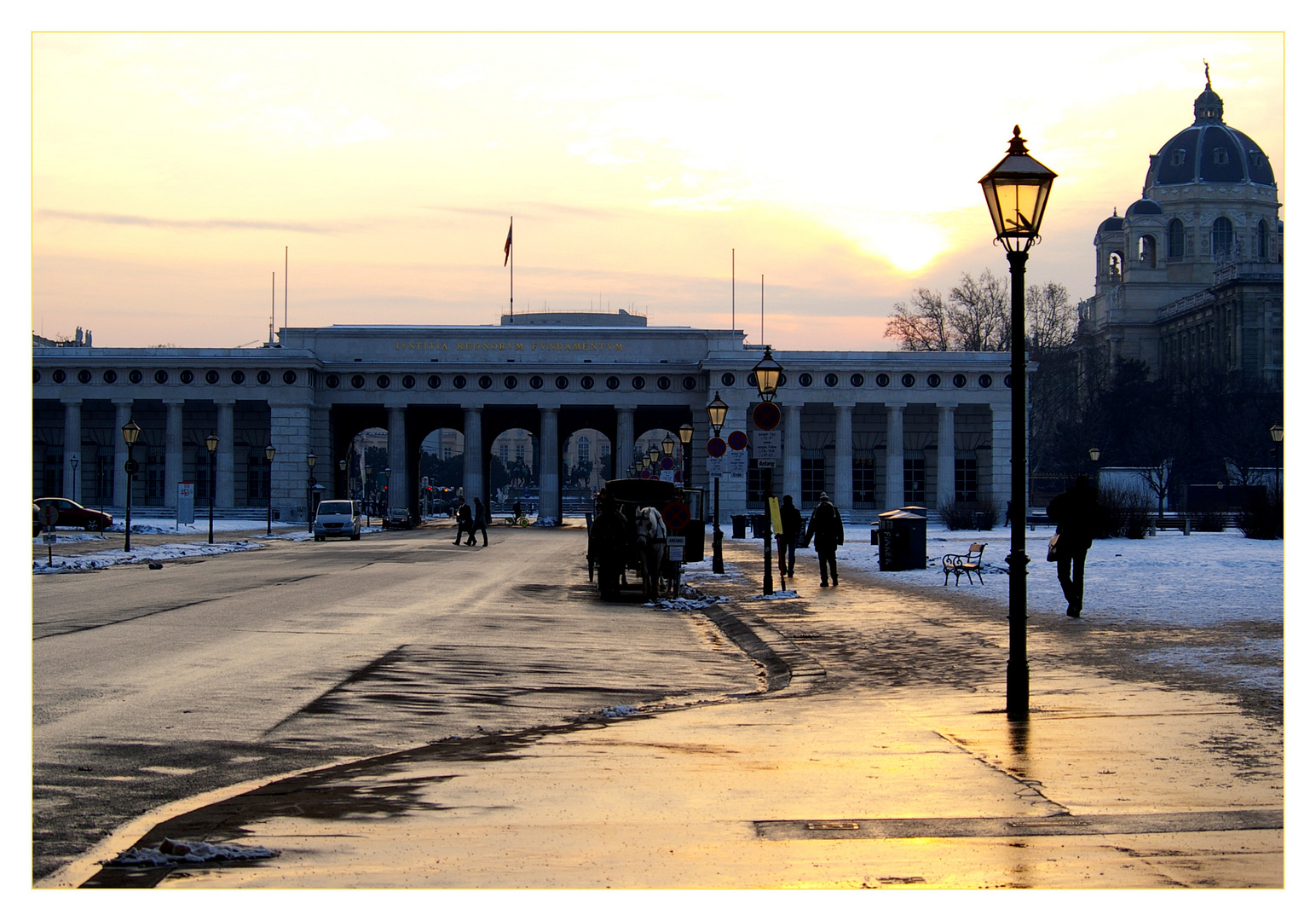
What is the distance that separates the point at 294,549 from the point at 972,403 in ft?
187

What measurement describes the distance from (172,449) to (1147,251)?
11147 cm

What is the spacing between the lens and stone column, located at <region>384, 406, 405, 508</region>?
3455 inches

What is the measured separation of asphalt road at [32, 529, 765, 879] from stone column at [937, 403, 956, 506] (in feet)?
226

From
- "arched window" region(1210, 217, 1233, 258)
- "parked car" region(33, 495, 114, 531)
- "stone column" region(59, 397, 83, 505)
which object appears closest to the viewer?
"parked car" region(33, 495, 114, 531)

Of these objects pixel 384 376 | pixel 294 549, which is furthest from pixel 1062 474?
pixel 294 549

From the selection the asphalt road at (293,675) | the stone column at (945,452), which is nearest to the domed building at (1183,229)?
the stone column at (945,452)

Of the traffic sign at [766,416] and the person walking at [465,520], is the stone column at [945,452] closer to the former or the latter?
the person walking at [465,520]

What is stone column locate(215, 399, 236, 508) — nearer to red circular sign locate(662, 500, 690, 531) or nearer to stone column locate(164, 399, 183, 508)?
stone column locate(164, 399, 183, 508)

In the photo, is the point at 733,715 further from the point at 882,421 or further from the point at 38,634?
the point at 882,421

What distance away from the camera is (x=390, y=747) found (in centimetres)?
906

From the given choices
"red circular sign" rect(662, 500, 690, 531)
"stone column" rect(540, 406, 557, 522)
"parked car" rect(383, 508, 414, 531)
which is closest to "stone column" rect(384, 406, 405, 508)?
"stone column" rect(540, 406, 557, 522)

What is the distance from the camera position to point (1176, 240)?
153 metres

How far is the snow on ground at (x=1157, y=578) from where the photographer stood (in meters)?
18.6

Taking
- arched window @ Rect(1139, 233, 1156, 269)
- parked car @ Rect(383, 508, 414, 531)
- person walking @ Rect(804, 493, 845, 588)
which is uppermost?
arched window @ Rect(1139, 233, 1156, 269)
